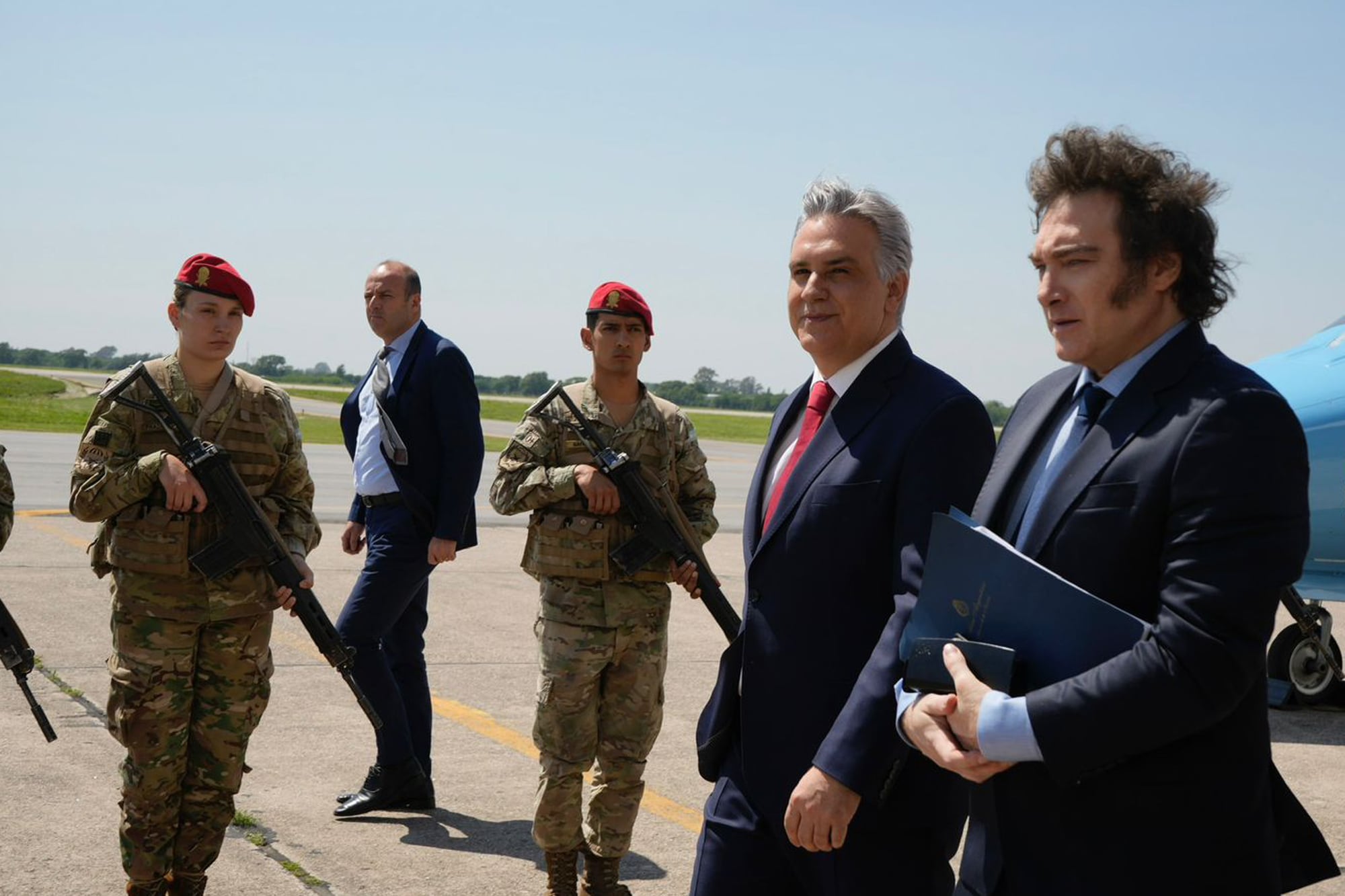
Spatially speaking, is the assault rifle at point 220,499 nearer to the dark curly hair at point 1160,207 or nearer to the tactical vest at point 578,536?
the tactical vest at point 578,536

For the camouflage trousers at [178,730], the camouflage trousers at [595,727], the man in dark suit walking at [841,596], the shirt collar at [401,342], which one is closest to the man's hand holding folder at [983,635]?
the man in dark suit walking at [841,596]

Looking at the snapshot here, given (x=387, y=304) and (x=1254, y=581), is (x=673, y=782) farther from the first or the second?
(x=1254, y=581)

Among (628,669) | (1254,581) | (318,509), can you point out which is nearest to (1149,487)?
(1254,581)

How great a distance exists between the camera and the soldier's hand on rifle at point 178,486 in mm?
4449

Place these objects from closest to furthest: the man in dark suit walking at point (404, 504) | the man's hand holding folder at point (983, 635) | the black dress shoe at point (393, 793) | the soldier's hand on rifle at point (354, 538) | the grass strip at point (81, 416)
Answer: the man's hand holding folder at point (983, 635) → the black dress shoe at point (393, 793) → the man in dark suit walking at point (404, 504) → the soldier's hand on rifle at point (354, 538) → the grass strip at point (81, 416)

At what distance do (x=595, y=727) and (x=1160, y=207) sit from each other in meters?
3.32

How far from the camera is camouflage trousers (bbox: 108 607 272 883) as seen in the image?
4.51m

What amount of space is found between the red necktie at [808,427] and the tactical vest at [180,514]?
2.22m

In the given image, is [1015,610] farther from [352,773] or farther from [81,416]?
[81,416]

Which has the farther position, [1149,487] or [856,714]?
[856,714]

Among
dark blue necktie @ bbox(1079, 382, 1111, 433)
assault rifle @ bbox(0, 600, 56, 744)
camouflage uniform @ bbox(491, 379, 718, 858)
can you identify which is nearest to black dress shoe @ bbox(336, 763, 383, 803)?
camouflage uniform @ bbox(491, 379, 718, 858)

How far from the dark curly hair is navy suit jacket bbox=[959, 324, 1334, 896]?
80 millimetres

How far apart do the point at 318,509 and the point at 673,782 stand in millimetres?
11513

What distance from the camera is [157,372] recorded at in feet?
15.5
